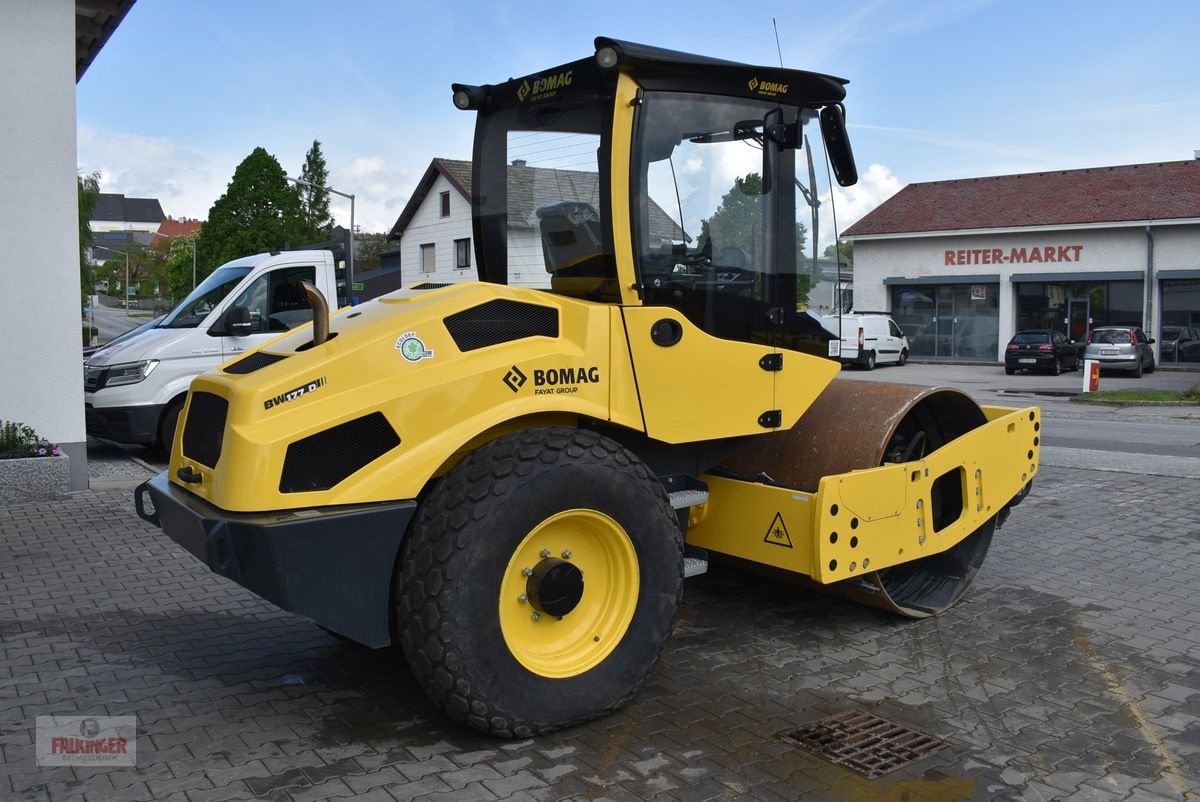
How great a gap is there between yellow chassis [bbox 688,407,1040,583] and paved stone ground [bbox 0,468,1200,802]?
1.77ft

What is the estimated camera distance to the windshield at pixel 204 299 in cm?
1195

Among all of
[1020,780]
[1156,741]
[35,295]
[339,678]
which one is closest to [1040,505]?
[1156,741]

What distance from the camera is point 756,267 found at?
17.4ft

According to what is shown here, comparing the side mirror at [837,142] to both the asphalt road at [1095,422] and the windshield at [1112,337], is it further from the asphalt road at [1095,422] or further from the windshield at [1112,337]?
the windshield at [1112,337]

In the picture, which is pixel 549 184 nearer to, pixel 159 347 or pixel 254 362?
pixel 254 362

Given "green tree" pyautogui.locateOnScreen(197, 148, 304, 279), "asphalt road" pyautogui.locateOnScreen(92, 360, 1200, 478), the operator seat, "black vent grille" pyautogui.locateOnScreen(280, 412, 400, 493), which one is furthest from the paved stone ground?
"green tree" pyautogui.locateOnScreen(197, 148, 304, 279)

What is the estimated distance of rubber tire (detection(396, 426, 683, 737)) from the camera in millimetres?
4031

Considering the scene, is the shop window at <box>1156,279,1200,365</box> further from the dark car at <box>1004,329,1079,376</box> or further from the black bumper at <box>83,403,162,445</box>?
the black bumper at <box>83,403,162,445</box>

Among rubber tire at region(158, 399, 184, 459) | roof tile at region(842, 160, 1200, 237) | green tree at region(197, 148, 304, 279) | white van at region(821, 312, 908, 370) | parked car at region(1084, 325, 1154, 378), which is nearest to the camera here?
rubber tire at region(158, 399, 184, 459)

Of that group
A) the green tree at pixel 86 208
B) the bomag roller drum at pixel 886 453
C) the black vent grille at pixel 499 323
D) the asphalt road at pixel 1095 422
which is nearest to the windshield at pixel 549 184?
the black vent grille at pixel 499 323

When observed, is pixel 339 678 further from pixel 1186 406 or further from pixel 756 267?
pixel 1186 406

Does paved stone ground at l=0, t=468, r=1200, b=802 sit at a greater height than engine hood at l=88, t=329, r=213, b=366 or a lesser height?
lesser

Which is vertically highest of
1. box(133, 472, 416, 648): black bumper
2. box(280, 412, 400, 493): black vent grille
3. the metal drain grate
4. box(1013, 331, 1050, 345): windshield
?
box(1013, 331, 1050, 345): windshield

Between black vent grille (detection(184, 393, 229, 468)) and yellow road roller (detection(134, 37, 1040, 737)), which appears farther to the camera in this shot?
black vent grille (detection(184, 393, 229, 468))
